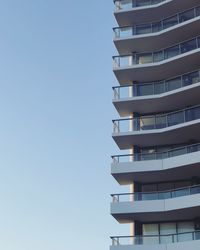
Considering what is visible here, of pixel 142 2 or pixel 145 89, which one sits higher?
pixel 142 2

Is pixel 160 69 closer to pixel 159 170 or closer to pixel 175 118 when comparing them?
pixel 175 118

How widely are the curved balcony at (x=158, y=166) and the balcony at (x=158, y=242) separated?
4.77 metres

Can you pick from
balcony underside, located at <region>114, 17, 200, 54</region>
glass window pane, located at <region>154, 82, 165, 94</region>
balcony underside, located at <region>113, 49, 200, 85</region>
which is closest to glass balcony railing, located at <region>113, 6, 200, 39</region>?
balcony underside, located at <region>114, 17, 200, 54</region>

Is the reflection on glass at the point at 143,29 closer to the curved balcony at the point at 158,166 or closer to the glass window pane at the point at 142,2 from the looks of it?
the glass window pane at the point at 142,2

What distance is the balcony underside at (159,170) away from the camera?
3569cm

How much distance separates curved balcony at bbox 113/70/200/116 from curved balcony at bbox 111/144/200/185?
12.9 feet

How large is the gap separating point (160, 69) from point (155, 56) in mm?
1556

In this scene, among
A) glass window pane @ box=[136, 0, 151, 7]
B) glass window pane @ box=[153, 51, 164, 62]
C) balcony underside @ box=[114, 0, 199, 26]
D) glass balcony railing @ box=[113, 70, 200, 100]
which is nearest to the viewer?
glass balcony railing @ box=[113, 70, 200, 100]

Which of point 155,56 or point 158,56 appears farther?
point 155,56

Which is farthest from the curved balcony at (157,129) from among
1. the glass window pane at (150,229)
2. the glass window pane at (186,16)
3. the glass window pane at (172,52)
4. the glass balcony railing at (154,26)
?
the glass window pane at (186,16)

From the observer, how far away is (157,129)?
125 feet

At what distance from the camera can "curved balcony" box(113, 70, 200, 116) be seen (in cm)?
Result: 3878

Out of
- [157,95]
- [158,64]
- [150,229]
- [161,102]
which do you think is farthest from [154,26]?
[150,229]

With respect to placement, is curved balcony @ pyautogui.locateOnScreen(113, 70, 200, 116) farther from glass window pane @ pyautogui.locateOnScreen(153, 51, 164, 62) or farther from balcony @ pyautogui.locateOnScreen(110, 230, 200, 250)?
balcony @ pyautogui.locateOnScreen(110, 230, 200, 250)
